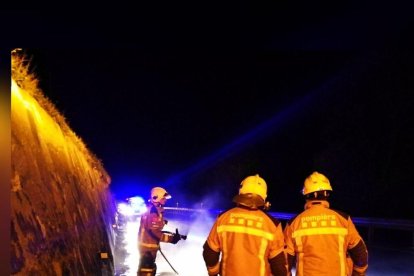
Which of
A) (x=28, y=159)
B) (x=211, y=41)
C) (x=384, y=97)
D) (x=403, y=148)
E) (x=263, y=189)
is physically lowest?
(x=263, y=189)

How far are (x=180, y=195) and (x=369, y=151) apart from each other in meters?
34.9

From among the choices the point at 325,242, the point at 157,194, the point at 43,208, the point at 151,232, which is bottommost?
the point at 325,242

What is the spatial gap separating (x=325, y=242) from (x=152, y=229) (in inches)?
120

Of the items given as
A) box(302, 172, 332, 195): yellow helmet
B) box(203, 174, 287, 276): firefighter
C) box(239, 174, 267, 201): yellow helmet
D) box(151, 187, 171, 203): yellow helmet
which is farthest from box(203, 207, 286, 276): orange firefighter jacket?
box(151, 187, 171, 203): yellow helmet

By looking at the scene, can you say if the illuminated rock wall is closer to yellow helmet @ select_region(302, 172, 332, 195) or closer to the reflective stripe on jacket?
the reflective stripe on jacket

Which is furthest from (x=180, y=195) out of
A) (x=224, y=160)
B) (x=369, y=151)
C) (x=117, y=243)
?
(x=117, y=243)

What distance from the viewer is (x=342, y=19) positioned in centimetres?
443

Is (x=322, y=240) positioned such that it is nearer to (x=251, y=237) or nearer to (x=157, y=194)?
(x=251, y=237)

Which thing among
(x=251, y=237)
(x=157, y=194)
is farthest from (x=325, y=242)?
(x=157, y=194)

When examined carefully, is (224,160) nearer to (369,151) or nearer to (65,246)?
(369,151)

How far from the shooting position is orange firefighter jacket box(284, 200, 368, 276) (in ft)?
15.9

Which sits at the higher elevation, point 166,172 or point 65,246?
point 166,172

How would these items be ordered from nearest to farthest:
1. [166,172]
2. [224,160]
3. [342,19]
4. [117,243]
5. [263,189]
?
[342,19]
[263,189]
[117,243]
[224,160]
[166,172]

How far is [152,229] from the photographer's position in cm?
715
